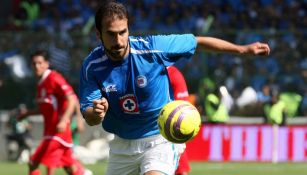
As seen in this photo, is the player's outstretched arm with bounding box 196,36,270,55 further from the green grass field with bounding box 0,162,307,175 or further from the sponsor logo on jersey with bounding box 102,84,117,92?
the green grass field with bounding box 0,162,307,175

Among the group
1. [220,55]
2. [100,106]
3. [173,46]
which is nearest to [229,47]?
[173,46]

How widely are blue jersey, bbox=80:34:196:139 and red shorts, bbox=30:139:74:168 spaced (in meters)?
4.85

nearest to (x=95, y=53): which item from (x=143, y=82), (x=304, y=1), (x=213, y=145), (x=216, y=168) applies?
(x=143, y=82)

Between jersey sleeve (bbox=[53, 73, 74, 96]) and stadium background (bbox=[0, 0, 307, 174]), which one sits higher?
jersey sleeve (bbox=[53, 73, 74, 96])

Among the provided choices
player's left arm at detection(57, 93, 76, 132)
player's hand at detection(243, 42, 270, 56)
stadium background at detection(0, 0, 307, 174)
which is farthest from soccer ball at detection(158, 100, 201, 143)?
stadium background at detection(0, 0, 307, 174)

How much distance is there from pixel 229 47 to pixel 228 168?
10116 millimetres

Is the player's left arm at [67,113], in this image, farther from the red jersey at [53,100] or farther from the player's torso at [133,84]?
the player's torso at [133,84]

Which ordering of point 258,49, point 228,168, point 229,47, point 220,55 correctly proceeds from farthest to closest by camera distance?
point 220,55
point 228,168
point 229,47
point 258,49

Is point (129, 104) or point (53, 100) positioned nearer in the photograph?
point (129, 104)

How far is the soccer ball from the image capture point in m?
7.52

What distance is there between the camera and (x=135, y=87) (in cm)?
772

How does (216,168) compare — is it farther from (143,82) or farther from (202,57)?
(143,82)

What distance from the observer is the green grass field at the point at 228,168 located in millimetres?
16625

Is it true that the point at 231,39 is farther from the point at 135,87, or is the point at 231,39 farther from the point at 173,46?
the point at 135,87
